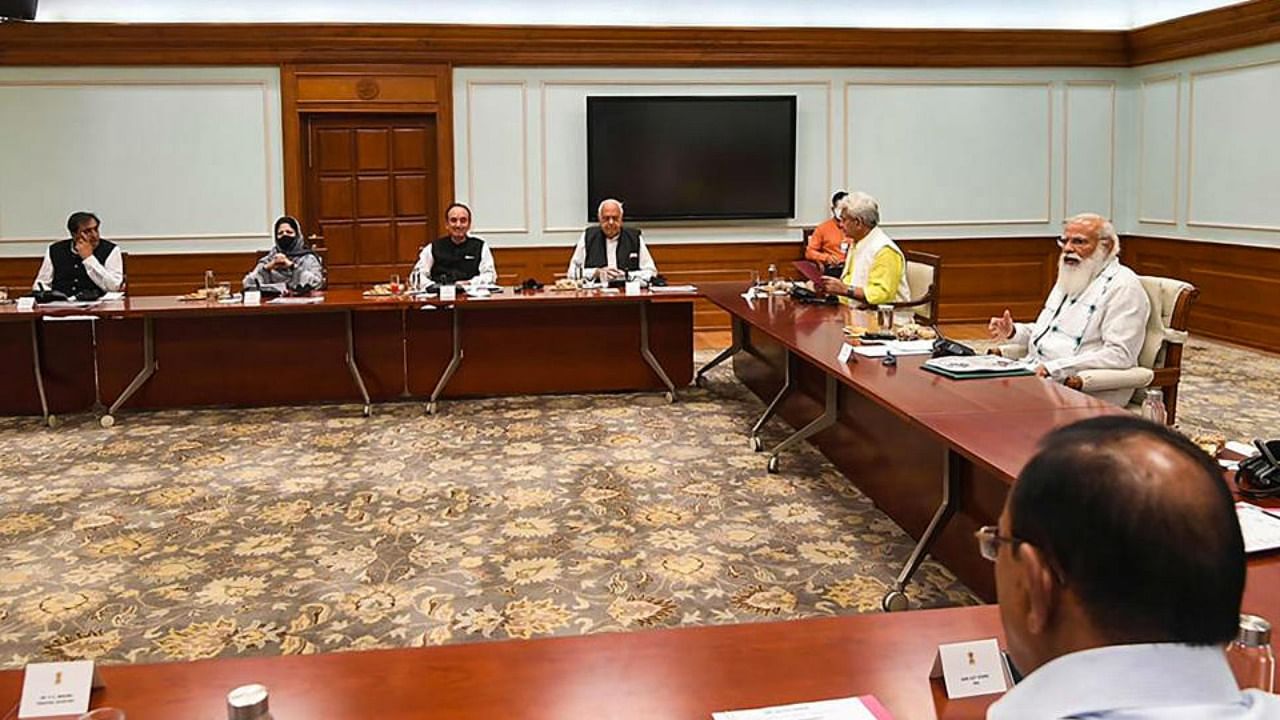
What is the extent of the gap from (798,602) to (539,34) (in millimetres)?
6480

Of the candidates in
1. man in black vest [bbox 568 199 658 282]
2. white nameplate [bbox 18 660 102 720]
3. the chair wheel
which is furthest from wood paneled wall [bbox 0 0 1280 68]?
white nameplate [bbox 18 660 102 720]

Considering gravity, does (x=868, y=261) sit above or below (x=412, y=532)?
above

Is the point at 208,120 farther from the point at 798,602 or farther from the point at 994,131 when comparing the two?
the point at 798,602

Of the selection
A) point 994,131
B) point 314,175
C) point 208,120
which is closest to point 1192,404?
point 994,131

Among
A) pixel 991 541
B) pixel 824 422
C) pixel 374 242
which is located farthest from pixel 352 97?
pixel 991 541

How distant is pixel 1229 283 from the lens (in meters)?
9.02

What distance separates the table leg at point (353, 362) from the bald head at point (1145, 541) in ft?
19.4

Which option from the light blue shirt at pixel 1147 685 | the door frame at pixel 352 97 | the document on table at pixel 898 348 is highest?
the door frame at pixel 352 97

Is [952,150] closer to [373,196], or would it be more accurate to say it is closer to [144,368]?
[373,196]

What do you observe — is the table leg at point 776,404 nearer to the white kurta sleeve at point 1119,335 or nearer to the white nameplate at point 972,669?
the white kurta sleeve at point 1119,335

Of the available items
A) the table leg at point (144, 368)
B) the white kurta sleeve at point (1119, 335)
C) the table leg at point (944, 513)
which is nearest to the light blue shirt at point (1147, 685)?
the table leg at point (944, 513)

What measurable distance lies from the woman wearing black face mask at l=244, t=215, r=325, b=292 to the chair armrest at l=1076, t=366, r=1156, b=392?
15.0ft

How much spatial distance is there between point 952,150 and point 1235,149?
83.1 inches

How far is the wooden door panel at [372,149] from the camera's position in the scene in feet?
30.2
